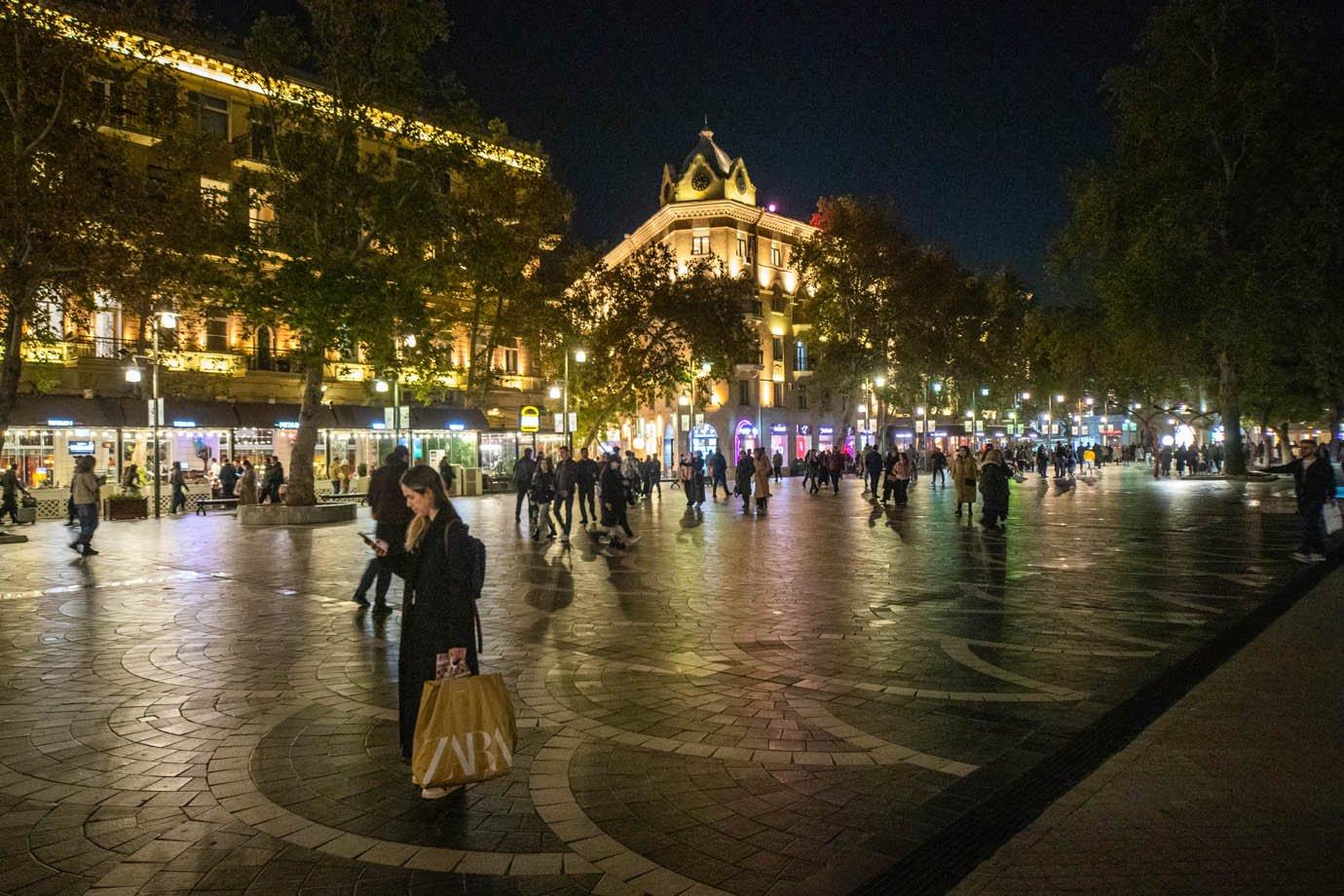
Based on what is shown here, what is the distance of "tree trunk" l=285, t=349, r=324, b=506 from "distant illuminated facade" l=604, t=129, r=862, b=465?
32.2m

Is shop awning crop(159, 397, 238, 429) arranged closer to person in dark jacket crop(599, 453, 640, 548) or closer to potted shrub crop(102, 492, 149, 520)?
potted shrub crop(102, 492, 149, 520)

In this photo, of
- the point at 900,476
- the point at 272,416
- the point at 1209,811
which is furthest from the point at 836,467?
the point at 1209,811

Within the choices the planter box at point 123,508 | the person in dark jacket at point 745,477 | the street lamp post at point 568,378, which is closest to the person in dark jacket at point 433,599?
the person in dark jacket at point 745,477

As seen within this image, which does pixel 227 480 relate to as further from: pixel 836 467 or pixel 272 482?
pixel 836 467

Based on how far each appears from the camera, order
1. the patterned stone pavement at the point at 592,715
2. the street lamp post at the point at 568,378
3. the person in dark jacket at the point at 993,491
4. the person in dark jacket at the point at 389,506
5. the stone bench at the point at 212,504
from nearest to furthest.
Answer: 1. the patterned stone pavement at the point at 592,715
2. the person in dark jacket at the point at 389,506
3. the person in dark jacket at the point at 993,491
4. the stone bench at the point at 212,504
5. the street lamp post at the point at 568,378

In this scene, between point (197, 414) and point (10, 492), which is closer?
point (10, 492)

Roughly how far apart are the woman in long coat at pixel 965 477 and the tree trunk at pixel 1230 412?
18.2 meters

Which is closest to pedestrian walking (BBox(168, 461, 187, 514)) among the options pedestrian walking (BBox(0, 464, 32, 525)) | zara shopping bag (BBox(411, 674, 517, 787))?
pedestrian walking (BBox(0, 464, 32, 525))

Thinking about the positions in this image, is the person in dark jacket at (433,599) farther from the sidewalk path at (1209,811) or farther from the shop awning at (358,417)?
the shop awning at (358,417)

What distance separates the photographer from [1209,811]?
4043mm

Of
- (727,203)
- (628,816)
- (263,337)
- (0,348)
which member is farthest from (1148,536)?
(727,203)

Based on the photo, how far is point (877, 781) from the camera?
456cm

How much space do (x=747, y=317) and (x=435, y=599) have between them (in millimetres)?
55408

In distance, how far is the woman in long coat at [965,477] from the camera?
65.5ft
